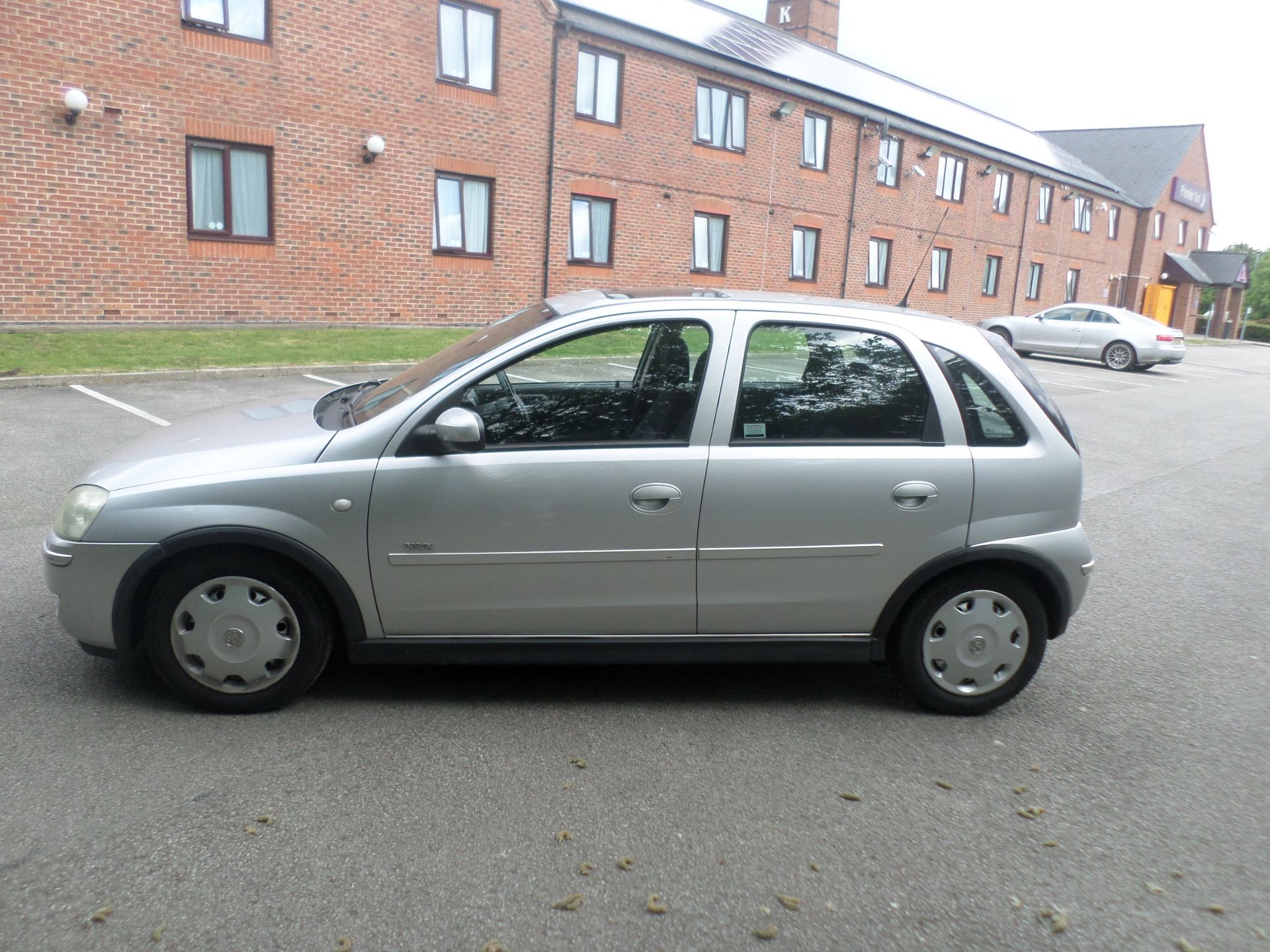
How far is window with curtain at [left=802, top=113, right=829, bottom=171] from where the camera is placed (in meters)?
25.8

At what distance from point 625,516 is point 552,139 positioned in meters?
17.5

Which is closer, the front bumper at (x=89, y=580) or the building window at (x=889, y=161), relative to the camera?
the front bumper at (x=89, y=580)

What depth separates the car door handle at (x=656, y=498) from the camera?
3.82 metres

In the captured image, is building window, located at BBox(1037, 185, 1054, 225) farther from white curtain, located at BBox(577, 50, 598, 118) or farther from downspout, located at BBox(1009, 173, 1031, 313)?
white curtain, located at BBox(577, 50, 598, 118)

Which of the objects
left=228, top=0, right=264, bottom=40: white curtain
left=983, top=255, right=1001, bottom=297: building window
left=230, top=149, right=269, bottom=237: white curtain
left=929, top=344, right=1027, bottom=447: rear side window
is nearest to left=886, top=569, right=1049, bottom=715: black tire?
left=929, top=344, right=1027, bottom=447: rear side window

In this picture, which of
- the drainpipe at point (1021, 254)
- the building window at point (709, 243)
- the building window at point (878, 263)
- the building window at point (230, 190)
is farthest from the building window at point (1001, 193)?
the building window at point (230, 190)

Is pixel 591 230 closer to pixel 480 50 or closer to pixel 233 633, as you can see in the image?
pixel 480 50

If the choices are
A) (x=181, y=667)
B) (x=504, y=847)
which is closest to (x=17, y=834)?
(x=181, y=667)

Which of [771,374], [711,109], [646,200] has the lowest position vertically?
[771,374]

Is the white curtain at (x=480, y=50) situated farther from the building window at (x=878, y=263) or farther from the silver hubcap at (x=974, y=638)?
the silver hubcap at (x=974, y=638)

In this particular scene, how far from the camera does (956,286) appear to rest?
1297 inches

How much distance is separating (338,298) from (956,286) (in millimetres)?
21872

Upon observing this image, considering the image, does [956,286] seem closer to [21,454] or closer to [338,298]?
[338,298]

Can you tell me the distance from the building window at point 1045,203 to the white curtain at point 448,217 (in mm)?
25248
